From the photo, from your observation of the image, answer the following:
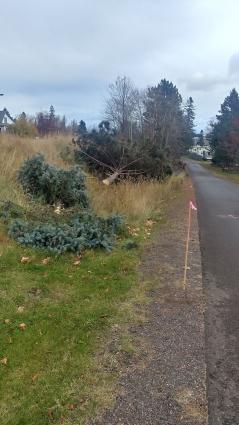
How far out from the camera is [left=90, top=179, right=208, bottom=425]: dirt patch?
3316 millimetres

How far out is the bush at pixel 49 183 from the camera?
10.3 metres

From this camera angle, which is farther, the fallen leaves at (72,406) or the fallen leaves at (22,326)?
the fallen leaves at (22,326)

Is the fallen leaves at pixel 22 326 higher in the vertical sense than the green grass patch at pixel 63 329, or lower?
higher

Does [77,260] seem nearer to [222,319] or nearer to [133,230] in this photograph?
[222,319]

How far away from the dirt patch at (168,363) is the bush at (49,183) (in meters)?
3.96

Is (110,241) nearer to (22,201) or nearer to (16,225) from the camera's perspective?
(16,225)

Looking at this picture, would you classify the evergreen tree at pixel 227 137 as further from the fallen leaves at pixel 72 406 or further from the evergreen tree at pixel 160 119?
the fallen leaves at pixel 72 406

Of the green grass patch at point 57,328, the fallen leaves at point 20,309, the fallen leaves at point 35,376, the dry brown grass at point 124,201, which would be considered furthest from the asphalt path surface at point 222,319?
the fallen leaves at point 20,309

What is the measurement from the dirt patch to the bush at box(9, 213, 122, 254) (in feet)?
3.72

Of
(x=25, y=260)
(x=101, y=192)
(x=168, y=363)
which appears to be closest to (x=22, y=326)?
(x=168, y=363)

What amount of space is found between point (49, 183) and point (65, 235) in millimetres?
3105

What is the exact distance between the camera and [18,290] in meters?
5.62

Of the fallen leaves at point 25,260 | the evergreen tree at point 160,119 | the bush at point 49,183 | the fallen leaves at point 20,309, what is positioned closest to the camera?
the fallen leaves at point 20,309

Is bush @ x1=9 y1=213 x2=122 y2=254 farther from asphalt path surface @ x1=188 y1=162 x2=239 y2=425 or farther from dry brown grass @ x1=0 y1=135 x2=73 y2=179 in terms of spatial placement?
dry brown grass @ x1=0 y1=135 x2=73 y2=179
